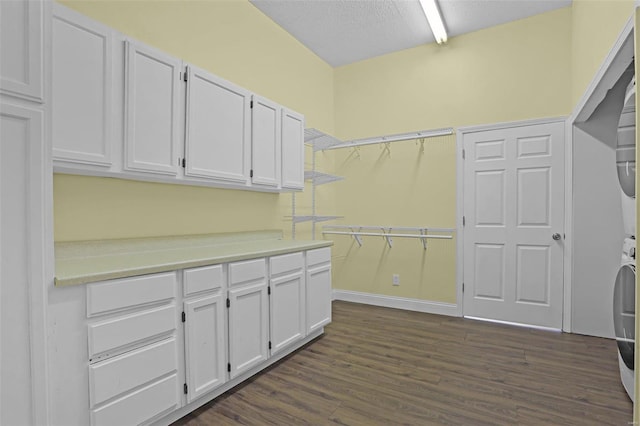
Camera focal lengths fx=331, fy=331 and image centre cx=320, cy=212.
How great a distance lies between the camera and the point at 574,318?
123 inches

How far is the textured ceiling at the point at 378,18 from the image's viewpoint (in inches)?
125

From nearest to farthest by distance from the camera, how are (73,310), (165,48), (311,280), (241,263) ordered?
(73,310) → (241,263) → (165,48) → (311,280)

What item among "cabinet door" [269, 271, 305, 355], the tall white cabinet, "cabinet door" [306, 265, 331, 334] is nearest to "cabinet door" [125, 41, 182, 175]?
the tall white cabinet

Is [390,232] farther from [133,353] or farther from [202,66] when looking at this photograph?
[133,353]

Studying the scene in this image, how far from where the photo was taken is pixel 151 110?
1.99m

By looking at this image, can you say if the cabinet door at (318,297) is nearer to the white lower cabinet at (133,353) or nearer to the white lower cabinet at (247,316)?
the white lower cabinet at (247,316)

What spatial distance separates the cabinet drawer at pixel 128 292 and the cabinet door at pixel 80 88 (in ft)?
2.20

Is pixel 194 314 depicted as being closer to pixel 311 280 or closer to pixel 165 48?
pixel 311 280

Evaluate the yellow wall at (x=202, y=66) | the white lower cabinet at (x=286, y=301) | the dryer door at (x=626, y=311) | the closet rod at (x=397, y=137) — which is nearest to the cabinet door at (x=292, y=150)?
the yellow wall at (x=202, y=66)

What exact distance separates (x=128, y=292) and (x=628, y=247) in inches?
107

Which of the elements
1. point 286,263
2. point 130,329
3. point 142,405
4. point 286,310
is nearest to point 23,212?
point 130,329

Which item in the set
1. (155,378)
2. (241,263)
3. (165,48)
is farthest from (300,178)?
(155,378)

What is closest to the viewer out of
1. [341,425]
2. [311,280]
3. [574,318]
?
[341,425]

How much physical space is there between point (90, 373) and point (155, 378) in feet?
1.04
